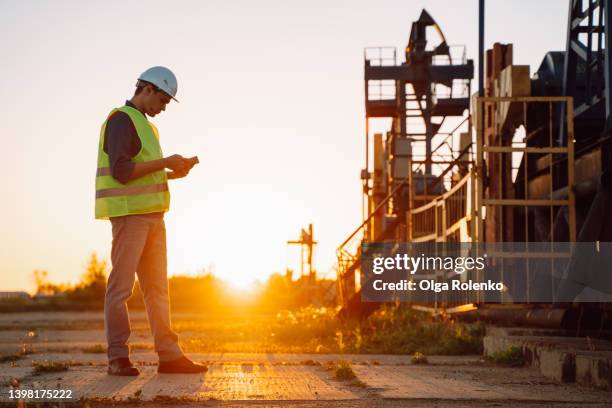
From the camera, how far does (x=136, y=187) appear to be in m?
7.14

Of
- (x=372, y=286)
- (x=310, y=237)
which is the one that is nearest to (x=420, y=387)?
(x=372, y=286)

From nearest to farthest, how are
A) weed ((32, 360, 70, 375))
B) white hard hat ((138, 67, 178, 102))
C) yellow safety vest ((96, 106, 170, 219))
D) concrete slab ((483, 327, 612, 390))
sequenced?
concrete slab ((483, 327, 612, 390)) → weed ((32, 360, 70, 375)) → yellow safety vest ((96, 106, 170, 219)) → white hard hat ((138, 67, 178, 102))

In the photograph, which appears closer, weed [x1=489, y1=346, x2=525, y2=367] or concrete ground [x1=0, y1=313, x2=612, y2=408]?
concrete ground [x1=0, y1=313, x2=612, y2=408]

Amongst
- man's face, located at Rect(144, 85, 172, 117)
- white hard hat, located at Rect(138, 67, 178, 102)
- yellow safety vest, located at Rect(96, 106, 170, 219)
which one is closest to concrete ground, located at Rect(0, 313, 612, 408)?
yellow safety vest, located at Rect(96, 106, 170, 219)

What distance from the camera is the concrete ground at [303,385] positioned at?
18.1 feet

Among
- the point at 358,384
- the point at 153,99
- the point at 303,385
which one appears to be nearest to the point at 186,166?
the point at 153,99

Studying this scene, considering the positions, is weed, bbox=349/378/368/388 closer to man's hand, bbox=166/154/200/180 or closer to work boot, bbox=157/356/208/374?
work boot, bbox=157/356/208/374

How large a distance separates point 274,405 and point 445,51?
1716 inches

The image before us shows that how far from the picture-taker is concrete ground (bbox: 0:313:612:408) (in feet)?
18.1

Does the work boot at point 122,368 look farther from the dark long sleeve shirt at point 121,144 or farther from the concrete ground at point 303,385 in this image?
the dark long sleeve shirt at point 121,144

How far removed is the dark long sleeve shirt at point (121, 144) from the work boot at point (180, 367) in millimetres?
1302

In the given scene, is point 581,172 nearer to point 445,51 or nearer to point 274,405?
point 274,405

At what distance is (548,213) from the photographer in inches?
474

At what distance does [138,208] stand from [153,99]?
813 millimetres
